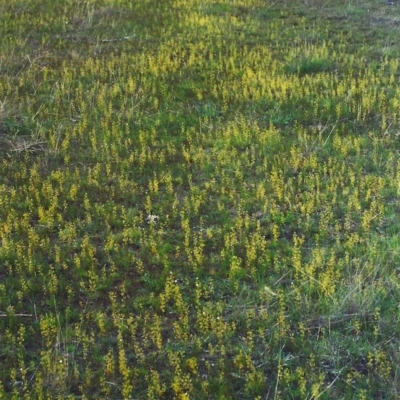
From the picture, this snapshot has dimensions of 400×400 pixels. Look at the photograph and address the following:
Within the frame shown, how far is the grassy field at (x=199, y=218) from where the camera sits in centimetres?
445

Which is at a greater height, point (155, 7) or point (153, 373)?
point (155, 7)

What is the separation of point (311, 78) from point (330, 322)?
553cm

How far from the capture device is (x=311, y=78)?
9.45 m

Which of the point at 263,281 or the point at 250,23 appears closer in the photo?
the point at 263,281

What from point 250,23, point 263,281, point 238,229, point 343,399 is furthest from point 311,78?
point 343,399

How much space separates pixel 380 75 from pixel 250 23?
150 inches

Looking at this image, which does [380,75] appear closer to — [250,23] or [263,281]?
[250,23]

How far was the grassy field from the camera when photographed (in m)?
4.45

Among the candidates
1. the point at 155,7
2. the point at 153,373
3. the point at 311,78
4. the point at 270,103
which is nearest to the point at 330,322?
the point at 153,373

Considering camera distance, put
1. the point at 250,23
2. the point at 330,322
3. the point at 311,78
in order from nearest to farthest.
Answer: the point at 330,322 → the point at 311,78 → the point at 250,23

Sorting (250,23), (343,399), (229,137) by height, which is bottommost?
(343,399)

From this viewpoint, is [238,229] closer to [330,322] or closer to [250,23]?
[330,322]

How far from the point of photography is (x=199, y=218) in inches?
245

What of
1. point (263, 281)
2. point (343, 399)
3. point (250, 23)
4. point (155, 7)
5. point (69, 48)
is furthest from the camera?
point (155, 7)
